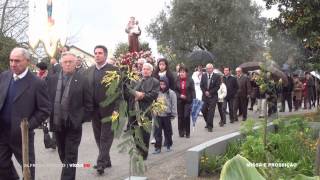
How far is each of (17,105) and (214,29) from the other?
131 feet

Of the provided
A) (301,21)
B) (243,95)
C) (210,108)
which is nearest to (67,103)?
(210,108)

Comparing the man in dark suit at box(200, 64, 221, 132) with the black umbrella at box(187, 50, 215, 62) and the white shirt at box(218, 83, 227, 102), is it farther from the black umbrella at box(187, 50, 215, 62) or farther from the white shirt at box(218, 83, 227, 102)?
the black umbrella at box(187, 50, 215, 62)

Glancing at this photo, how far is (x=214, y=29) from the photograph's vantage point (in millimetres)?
45094

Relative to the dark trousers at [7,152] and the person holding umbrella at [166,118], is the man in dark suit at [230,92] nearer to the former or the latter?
the person holding umbrella at [166,118]

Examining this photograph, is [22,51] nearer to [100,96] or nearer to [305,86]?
[100,96]

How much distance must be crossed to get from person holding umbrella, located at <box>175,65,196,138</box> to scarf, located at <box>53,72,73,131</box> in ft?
18.7

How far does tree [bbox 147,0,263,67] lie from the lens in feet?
145

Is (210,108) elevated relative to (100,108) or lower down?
lower down

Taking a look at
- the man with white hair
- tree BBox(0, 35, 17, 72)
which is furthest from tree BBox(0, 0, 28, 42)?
the man with white hair

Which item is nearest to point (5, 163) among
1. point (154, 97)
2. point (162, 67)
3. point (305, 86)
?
point (154, 97)

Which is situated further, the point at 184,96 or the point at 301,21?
the point at 301,21

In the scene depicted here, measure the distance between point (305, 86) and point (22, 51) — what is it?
2035cm

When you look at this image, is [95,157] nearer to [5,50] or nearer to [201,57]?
[201,57]

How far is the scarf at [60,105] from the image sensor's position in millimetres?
6969
